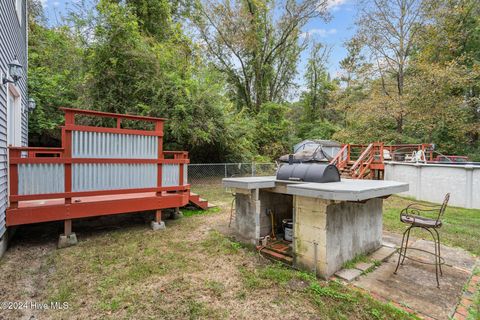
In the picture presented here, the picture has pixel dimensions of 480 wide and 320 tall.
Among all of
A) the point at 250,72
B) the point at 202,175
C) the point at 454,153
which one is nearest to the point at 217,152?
the point at 202,175

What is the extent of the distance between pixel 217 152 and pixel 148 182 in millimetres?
7159

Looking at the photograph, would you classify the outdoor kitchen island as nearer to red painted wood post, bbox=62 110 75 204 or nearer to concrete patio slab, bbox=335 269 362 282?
concrete patio slab, bbox=335 269 362 282

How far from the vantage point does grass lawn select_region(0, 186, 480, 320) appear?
7.88 feet

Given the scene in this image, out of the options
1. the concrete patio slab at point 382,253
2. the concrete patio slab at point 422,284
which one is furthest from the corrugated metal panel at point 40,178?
the concrete patio slab at point 382,253

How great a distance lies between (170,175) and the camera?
5148 mm

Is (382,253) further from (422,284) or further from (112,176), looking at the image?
(112,176)

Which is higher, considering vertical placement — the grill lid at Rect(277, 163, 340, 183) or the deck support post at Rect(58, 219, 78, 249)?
the grill lid at Rect(277, 163, 340, 183)

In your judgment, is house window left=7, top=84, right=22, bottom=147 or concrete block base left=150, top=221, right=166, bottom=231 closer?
concrete block base left=150, top=221, right=166, bottom=231

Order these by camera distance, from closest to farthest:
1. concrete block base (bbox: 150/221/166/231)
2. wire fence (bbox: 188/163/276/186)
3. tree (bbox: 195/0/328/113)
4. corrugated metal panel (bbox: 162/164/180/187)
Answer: concrete block base (bbox: 150/221/166/231) → corrugated metal panel (bbox: 162/164/180/187) → wire fence (bbox: 188/163/276/186) → tree (bbox: 195/0/328/113)

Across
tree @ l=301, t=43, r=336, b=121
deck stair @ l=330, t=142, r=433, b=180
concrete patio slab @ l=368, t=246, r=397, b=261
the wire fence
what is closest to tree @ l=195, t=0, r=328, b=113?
tree @ l=301, t=43, r=336, b=121

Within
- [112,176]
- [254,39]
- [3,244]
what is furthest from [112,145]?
[254,39]

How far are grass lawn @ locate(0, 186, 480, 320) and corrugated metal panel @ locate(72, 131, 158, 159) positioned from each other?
147cm

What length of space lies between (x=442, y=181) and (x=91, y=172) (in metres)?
10.1

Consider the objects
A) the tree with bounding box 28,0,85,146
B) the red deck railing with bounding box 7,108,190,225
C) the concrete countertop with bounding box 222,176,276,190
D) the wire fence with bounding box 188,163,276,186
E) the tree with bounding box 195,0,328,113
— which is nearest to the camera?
the red deck railing with bounding box 7,108,190,225
